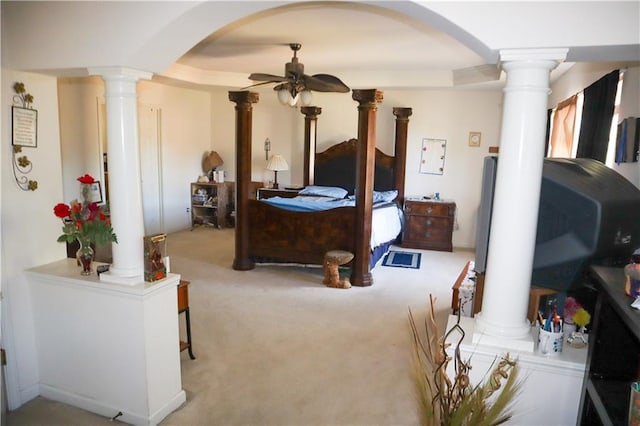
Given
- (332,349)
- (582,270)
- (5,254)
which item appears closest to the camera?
(582,270)

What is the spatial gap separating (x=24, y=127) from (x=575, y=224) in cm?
288

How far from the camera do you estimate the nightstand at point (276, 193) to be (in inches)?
250

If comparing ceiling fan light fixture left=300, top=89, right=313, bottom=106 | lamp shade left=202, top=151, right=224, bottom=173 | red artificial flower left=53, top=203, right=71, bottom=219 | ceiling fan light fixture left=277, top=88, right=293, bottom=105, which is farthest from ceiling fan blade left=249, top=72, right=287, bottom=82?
lamp shade left=202, top=151, right=224, bottom=173

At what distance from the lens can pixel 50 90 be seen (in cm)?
253

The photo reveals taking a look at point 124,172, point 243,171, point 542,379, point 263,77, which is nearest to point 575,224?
point 542,379

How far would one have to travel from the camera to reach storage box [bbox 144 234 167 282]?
2.31 m

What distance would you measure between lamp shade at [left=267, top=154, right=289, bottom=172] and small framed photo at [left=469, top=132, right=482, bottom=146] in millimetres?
2827

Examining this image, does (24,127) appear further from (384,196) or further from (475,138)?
(475,138)

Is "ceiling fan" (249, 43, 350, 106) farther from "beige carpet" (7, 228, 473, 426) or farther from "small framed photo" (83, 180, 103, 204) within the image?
"small framed photo" (83, 180, 103, 204)

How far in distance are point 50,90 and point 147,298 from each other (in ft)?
4.53

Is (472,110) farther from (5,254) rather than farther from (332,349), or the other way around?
(5,254)

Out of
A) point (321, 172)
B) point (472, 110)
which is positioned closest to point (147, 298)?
point (321, 172)

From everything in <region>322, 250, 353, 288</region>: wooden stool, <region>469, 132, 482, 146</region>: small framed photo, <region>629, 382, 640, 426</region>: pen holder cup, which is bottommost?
<region>322, 250, 353, 288</region>: wooden stool

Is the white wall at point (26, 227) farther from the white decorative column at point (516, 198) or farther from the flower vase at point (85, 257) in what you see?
the white decorative column at point (516, 198)
